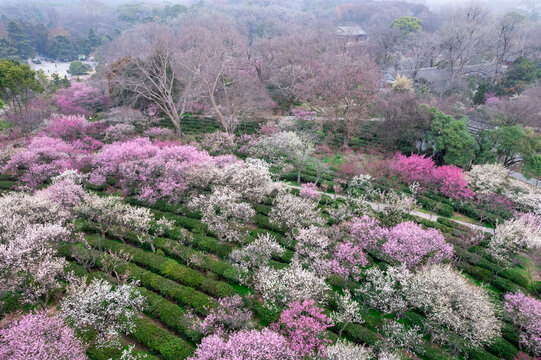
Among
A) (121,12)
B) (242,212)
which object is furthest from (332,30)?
(121,12)

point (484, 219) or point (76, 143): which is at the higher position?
point (76, 143)

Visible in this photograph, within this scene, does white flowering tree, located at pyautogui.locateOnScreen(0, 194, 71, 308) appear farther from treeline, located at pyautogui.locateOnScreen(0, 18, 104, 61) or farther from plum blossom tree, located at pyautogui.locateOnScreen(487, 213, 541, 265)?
treeline, located at pyautogui.locateOnScreen(0, 18, 104, 61)

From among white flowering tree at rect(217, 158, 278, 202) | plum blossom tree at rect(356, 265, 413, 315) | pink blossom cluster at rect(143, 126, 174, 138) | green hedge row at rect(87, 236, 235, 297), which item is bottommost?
green hedge row at rect(87, 236, 235, 297)

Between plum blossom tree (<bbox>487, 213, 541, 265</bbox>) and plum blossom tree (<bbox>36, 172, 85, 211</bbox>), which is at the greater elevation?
plum blossom tree (<bbox>36, 172, 85, 211</bbox>)

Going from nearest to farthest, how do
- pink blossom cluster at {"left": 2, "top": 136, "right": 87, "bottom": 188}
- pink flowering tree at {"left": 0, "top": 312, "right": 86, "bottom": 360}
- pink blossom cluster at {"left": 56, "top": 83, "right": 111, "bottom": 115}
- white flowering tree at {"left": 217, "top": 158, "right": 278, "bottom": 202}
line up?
1. pink flowering tree at {"left": 0, "top": 312, "right": 86, "bottom": 360}
2. white flowering tree at {"left": 217, "top": 158, "right": 278, "bottom": 202}
3. pink blossom cluster at {"left": 2, "top": 136, "right": 87, "bottom": 188}
4. pink blossom cluster at {"left": 56, "top": 83, "right": 111, "bottom": 115}

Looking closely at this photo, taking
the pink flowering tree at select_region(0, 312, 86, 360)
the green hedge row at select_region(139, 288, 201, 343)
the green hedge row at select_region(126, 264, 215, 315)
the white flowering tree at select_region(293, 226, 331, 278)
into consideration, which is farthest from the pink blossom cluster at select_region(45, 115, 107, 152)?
the white flowering tree at select_region(293, 226, 331, 278)

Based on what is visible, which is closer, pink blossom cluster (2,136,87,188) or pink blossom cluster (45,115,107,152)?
pink blossom cluster (2,136,87,188)

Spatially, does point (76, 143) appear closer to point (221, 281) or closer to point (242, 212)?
point (242, 212)
